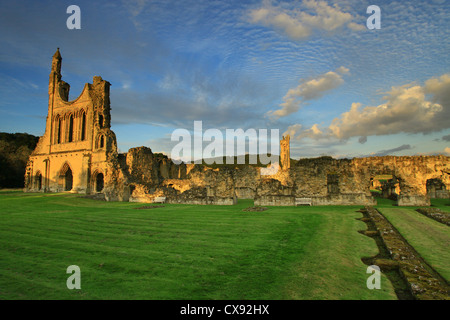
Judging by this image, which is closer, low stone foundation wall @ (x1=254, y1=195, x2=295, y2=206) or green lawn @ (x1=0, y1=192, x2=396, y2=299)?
green lawn @ (x1=0, y1=192, x2=396, y2=299)

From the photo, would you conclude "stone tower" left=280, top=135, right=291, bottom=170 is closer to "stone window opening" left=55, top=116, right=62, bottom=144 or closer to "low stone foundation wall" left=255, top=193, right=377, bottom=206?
"low stone foundation wall" left=255, top=193, right=377, bottom=206

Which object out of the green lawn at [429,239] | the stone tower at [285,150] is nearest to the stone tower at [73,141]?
the green lawn at [429,239]

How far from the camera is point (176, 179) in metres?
25.6

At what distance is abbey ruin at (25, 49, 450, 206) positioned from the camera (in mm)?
18016

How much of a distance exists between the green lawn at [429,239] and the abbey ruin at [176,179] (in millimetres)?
6936

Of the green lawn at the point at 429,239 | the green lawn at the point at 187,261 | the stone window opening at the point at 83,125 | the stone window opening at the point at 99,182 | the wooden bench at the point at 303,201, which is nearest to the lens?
the green lawn at the point at 187,261

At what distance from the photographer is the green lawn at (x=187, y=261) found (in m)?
3.78

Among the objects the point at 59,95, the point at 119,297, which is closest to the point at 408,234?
the point at 119,297

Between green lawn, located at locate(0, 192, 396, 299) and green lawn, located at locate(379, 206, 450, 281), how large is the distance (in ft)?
3.75

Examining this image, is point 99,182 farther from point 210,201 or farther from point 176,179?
point 210,201

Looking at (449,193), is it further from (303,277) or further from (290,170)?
(303,277)

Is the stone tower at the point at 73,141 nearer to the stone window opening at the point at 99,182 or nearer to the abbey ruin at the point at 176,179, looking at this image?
the stone window opening at the point at 99,182
